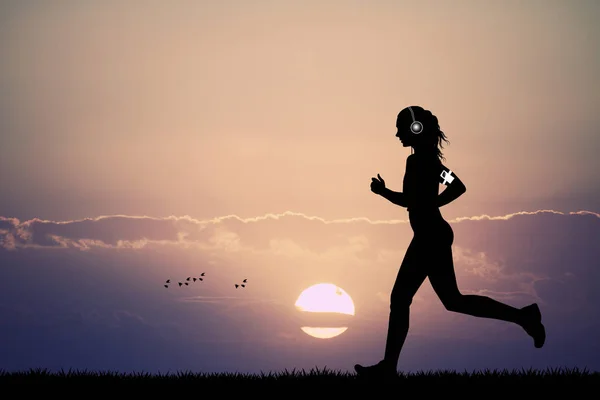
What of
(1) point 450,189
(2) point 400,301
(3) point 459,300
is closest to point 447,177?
(1) point 450,189

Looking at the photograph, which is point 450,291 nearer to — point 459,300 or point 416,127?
point 459,300

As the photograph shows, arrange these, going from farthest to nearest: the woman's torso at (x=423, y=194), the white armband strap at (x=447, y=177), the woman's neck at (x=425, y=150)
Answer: the woman's neck at (x=425, y=150) → the white armband strap at (x=447, y=177) → the woman's torso at (x=423, y=194)

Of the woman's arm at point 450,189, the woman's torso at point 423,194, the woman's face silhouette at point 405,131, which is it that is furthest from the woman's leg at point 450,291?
the woman's face silhouette at point 405,131

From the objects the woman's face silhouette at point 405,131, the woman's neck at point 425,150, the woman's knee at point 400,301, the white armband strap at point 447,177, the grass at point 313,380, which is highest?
the woman's face silhouette at point 405,131

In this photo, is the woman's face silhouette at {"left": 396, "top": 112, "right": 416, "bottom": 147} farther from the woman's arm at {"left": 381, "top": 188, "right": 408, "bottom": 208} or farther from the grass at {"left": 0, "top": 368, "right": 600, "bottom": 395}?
the grass at {"left": 0, "top": 368, "right": 600, "bottom": 395}

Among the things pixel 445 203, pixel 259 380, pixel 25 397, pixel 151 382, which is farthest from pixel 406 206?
pixel 25 397

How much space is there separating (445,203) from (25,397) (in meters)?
5.48

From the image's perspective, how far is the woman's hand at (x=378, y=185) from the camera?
32.7 ft

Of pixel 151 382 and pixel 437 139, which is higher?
pixel 437 139

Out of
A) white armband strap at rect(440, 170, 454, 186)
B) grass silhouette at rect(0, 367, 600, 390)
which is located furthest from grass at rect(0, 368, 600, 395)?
white armband strap at rect(440, 170, 454, 186)

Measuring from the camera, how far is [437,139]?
10.2m

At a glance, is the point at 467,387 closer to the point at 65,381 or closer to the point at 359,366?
the point at 359,366

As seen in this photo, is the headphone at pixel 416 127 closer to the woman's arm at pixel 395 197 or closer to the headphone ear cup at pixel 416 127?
the headphone ear cup at pixel 416 127

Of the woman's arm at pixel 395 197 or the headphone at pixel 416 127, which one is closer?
the woman's arm at pixel 395 197
